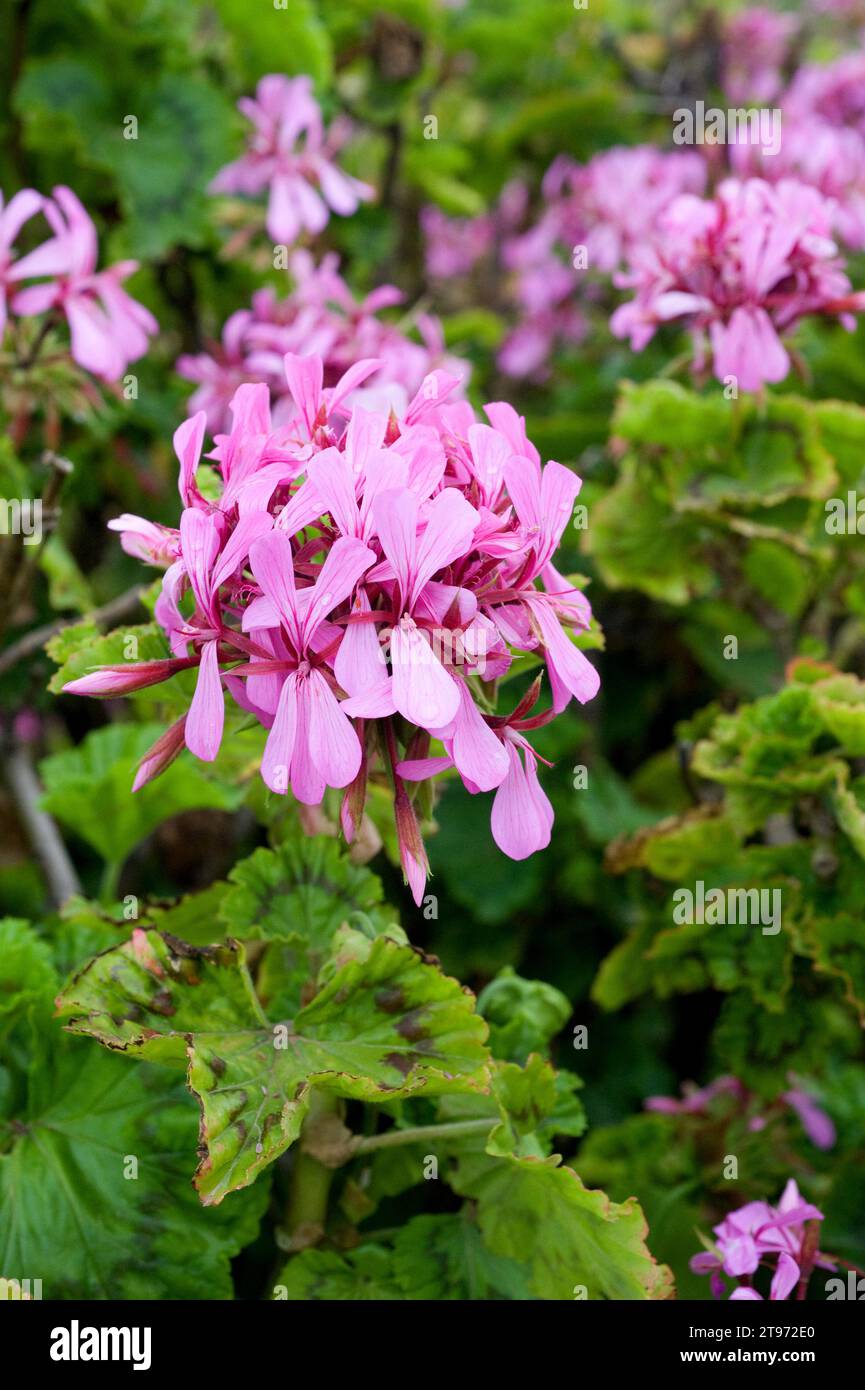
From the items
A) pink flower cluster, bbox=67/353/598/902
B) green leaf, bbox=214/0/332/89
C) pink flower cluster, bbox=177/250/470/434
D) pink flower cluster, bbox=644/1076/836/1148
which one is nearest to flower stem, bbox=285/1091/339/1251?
pink flower cluster, bbox=67/353/598/902

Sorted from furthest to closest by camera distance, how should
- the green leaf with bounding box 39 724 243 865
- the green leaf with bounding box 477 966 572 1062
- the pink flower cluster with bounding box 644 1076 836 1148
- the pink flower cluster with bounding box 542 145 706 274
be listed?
the pink flower cluster with bounding box 542 145 706 274
the pink flower cluster with bounding box 644 1076 836 1148
the green leaf with bounding box 39 724 243 865
the green leaf with bounding box 477 966 572 1062

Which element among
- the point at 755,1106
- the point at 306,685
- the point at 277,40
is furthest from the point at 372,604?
the point at 277,40

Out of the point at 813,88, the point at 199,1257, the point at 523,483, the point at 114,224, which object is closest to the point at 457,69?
the point at 813,88

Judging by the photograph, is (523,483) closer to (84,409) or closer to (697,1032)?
(84,409)

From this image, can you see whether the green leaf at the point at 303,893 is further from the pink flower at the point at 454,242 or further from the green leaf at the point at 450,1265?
the pink flower at the point at 454,242

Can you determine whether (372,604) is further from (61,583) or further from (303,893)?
(61,583)

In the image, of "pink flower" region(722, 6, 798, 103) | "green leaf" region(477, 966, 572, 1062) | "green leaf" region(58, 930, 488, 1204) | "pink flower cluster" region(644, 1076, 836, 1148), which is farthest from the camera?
"pink flower" region(722, 6, 798, 103)

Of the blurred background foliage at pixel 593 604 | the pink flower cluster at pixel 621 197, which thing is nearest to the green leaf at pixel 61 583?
the blurred background foliage at pixel 593 604

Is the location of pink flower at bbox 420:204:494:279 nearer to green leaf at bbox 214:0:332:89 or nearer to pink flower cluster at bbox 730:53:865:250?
pink flower cluster at bbox 730:53:865:250
